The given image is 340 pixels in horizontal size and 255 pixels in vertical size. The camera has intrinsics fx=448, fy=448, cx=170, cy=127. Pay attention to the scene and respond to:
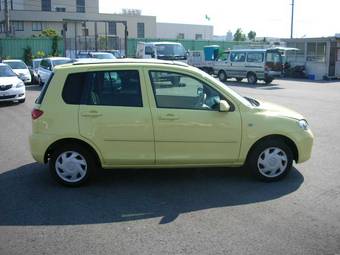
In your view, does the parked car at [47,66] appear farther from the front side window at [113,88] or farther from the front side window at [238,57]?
the front side window at [113,88]

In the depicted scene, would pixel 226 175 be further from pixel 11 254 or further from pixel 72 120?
pixel 11 254

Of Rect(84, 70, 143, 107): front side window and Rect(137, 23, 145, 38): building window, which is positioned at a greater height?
Rect(137, 23, 145, 38): building window

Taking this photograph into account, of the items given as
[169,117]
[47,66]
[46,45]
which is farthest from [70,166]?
[46,45]

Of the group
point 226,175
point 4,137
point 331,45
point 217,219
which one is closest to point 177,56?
point 331,45

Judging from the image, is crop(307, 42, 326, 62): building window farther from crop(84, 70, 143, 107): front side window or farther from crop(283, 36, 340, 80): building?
crop(84, 70, 143, 107): front side window

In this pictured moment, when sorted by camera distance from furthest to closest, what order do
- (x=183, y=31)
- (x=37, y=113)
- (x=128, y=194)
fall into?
(x=183, y=31)
(x=37, y=113)
(x=128, y=194)

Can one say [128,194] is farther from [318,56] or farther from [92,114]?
[318,56]

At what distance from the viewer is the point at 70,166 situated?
6.10 meters

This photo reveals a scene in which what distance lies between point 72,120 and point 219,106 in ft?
6.43

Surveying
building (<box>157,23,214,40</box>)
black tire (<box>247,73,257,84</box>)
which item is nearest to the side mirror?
black tire (<box>247,73,257,84</box>)

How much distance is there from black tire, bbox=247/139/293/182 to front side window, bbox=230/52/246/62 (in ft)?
66.9

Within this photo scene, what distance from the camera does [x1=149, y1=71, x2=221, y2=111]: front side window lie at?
601cm

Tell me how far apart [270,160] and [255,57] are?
20.0 metres

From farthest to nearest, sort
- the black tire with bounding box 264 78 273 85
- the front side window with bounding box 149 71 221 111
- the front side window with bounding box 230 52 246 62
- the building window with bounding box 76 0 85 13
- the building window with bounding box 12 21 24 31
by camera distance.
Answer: the building window with bounding box 76 0 85 13
the building window with bounding box 12 21 24 31
the front side window with bounding box 230 52 246 62
the black tire with bounding box 264 78 273 85
the front side window with bounding box 149 71 221 111
